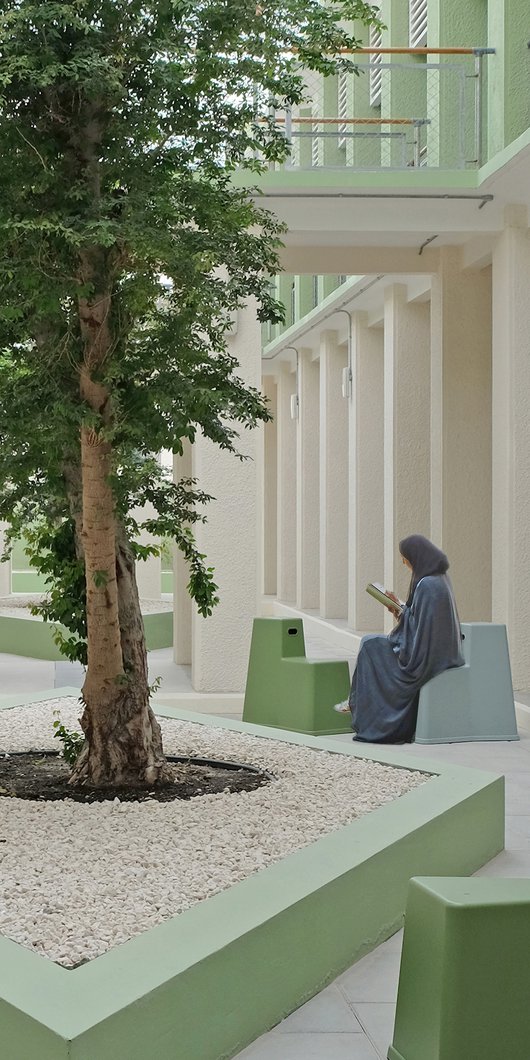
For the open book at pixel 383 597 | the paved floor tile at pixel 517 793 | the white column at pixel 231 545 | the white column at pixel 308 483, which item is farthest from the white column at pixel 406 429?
the paved floor tile at pixel 517 793

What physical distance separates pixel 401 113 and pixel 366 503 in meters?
5.49

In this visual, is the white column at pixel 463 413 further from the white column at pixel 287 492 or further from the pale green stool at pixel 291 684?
the white column at pixel 287 492

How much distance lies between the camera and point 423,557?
9.16m

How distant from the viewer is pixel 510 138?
34.1 ft

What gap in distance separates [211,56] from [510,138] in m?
5.79

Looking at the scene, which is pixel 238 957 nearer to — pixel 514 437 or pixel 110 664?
pixel 110 664

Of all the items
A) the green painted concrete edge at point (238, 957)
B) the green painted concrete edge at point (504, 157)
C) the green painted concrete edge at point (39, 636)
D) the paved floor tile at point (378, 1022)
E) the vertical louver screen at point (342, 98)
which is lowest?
the paved floor tile at point (378, 1022)

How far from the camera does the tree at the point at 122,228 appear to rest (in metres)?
5.00

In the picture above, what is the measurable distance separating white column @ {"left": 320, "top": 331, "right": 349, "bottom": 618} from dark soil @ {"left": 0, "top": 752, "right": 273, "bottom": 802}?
42.1ft

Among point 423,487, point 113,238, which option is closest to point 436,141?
point 423,487

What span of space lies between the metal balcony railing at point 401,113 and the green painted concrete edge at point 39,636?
6.16m

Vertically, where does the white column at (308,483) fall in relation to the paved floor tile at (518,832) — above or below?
above

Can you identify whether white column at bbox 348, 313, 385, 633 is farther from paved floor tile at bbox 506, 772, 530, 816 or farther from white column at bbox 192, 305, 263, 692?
paved floor tile at bbox 506, 772, 530, 816

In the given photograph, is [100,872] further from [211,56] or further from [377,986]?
[211,56]
